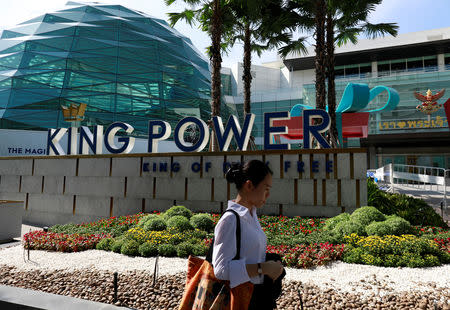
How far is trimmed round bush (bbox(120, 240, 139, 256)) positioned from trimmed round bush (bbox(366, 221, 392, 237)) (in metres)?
5.52

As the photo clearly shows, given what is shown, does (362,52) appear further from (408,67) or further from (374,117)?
(374,117)

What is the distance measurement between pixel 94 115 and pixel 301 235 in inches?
1015

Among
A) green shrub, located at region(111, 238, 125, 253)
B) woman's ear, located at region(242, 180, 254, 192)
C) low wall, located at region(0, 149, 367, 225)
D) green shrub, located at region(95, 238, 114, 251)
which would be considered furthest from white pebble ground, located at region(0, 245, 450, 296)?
low wall, located at region(0, 149, 367, 225)

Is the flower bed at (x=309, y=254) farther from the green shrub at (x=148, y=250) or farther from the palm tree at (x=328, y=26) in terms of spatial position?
the palm tree at (x=328, y=26)

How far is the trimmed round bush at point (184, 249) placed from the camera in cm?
651

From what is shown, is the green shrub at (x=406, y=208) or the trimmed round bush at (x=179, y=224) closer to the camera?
the trimmed round bush at (x=179, y=224)

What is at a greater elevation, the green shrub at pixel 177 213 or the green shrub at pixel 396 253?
the green shrub at pixel 177 213

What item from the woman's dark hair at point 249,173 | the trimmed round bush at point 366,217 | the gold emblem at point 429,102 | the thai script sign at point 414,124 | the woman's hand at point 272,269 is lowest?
the trimmed round bush at point 366,217

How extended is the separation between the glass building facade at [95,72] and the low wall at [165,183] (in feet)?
45.0

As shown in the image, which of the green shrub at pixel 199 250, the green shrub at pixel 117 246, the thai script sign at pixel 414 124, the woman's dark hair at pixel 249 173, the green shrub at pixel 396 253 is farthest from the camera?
the thai script sign at pixel 414 124

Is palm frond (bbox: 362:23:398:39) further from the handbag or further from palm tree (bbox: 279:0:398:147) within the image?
the handbag

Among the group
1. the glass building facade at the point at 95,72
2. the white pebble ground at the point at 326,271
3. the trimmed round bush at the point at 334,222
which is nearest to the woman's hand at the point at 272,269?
the white pebble ground at the point at 326,271

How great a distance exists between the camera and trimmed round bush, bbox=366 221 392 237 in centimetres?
702

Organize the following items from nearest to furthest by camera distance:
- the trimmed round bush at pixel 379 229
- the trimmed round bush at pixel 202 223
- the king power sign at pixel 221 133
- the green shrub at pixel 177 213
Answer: the trimmed round bush at pixel 379 229
the trimmed round bush at pixel 202 223
the green shrub at pixel 177 213
the king power sign at pixel 221 133
